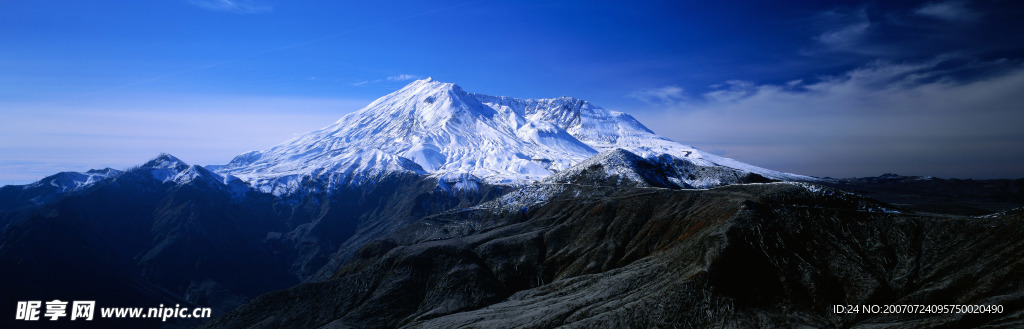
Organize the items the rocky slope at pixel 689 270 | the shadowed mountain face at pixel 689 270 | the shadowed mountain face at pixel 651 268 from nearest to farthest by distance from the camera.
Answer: the rocky slope at pixel 689 270, the shadowed mountain face at pixel 689 270, the shadowed mountain face at pixel 651 268

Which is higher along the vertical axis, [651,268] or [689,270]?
[689,270]

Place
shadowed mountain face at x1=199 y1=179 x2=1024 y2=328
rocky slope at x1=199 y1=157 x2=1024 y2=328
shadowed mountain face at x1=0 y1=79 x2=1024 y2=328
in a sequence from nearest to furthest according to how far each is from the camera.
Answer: rocky slope at x1=199 y1=157 x2=1024 y2=328 → shadowed mountain face at x1=199 y1=179 x2=1024 y2=328 → shadowed mountain face at x1=0 y1=79 x2=1024 y2=328

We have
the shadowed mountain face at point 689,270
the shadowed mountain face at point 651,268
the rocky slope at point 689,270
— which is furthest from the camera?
the shadowed mountain face at point 651,268

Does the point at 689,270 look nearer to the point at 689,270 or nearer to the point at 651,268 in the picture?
the point at 689,270

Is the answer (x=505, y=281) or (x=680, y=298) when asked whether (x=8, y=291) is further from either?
(x=680, y=298)

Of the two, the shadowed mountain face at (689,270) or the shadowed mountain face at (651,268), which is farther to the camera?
the shadowed mountain face at (651,268)

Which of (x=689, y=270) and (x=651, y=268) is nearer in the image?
(x=689, y=270)

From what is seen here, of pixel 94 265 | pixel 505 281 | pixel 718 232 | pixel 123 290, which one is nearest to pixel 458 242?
pixel 505 281

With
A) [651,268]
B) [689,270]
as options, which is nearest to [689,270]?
[689,270]
